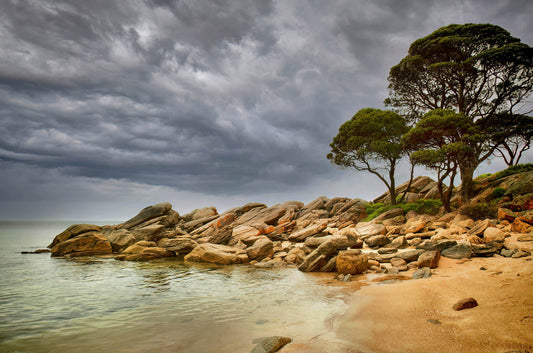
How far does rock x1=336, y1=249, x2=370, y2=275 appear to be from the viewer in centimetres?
1392

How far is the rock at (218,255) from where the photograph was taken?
20.8 m

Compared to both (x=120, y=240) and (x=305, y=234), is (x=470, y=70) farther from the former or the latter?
(x=120, y=240)

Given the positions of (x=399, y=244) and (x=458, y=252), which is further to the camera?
(x=399, y=244)

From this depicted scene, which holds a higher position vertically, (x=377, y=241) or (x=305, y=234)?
(x=305, y=234)

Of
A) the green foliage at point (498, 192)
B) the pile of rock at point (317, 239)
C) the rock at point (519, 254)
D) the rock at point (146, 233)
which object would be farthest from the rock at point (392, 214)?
the rock at point (146, 233)

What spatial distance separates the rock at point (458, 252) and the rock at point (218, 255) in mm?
13942

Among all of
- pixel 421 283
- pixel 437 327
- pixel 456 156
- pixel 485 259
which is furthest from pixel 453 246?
pixel 456 156

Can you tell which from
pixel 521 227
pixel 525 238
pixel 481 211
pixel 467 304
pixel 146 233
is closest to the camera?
pixel 467 304

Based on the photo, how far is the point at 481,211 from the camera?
20.7 meters

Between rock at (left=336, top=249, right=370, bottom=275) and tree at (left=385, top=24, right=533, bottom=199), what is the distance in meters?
17.2

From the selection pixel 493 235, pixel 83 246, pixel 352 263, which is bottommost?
pixel 352 263

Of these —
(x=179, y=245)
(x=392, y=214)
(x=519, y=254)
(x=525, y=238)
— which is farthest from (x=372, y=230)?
(x=179, y=245)

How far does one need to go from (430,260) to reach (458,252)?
169cm

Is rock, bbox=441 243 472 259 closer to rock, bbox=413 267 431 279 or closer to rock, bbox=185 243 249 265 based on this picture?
rock, bbox=413 267 431 279
